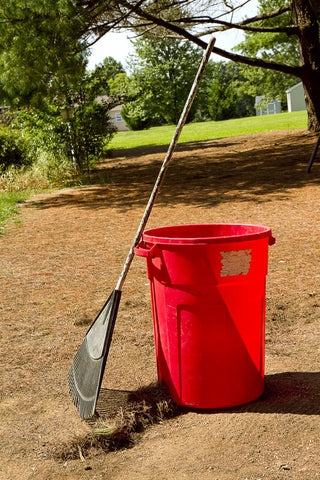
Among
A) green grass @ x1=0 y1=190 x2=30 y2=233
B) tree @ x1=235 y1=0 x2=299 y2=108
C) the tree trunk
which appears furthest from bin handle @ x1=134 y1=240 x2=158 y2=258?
tree @ x1=235 y1=0 x2=299 y2=108

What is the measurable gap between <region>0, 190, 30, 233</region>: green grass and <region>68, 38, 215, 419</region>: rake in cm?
582

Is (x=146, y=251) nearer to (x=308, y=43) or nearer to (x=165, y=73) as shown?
(x=308, y=43)

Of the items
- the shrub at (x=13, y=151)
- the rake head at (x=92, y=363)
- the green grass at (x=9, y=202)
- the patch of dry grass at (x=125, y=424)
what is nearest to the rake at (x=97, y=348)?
the rake head at (x=92, y=363)

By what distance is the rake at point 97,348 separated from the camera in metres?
2.69

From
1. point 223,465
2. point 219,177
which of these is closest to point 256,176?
point 219,177

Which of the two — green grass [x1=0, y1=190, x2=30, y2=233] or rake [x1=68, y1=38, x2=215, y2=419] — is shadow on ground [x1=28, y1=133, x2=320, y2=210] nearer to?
green grass [x1=0, y1=190, x2=30, y2=233]

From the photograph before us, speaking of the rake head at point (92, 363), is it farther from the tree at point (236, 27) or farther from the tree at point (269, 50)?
the tree at point (269, 50)

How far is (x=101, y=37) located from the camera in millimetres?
11438

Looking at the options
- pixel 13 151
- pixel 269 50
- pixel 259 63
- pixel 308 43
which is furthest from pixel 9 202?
pixel 269 50

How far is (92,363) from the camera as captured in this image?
2812mm

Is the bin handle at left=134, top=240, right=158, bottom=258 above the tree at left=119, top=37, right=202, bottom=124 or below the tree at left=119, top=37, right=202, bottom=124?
below

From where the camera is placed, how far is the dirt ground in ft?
7.54

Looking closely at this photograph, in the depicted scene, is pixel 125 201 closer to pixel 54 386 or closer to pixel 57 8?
pixel 57 8

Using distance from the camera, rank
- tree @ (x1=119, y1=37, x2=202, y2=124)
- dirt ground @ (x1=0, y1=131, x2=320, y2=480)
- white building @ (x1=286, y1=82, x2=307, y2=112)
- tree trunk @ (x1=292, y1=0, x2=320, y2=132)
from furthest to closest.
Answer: white building @ (x1=286, y1=82, x2=307, y2=112), tree @ (x1=119, y1=37, x2=202, y2=124), tree trunk @ (x1=292, y1=0, x2=320, y2=132), dirt ground @ (x1=0, y1=131, x2=320, y2=480)
